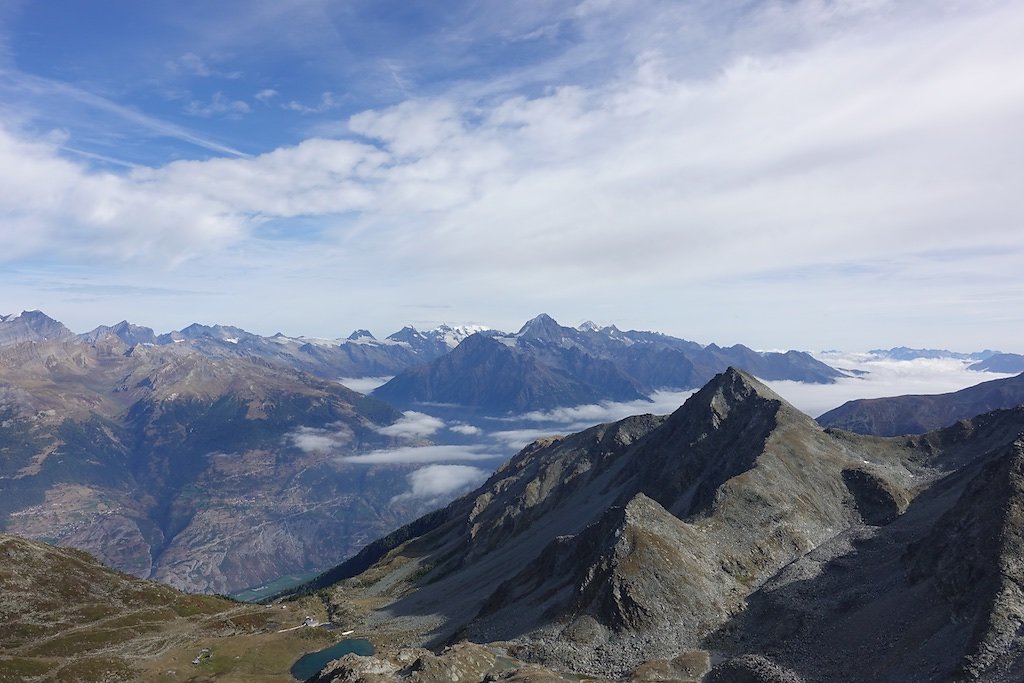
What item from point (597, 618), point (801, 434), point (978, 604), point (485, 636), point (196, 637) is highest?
point (801, 434)

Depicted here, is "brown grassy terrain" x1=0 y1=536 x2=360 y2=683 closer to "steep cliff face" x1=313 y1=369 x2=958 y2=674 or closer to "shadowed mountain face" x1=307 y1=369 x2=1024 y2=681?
"shadowed mountain face" x1=307 y1=369 x2=1024 y2=681

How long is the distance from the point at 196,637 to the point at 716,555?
150920 millimetres

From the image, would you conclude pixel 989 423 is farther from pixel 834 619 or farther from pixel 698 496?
pixel 834 619

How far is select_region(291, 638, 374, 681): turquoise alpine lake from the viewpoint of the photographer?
152125 mm

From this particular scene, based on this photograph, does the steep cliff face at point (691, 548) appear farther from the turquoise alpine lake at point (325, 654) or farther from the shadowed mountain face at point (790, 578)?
the turquoise alpine lake at point (325, 654)

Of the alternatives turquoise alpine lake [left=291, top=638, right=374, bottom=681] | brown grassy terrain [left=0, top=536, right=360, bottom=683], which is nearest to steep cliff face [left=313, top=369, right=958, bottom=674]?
turquoise alpine lake [left=291, top=638, right=374, bottom=681]

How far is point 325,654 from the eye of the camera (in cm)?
16875

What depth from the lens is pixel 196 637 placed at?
18100 centimetres

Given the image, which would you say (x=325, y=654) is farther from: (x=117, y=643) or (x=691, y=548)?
(x=691, y=548)

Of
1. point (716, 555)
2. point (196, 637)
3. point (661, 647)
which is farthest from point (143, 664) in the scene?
point (716, 555)

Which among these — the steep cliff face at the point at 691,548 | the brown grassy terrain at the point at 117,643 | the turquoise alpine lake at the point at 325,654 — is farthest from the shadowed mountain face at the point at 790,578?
the brown grassy terrain at the point at 117,643

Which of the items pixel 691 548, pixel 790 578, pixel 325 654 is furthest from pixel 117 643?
pixel 790 578

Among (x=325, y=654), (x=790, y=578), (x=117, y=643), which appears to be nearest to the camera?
(x=790, y=578)

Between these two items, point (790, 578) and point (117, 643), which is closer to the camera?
point (790, 578)
